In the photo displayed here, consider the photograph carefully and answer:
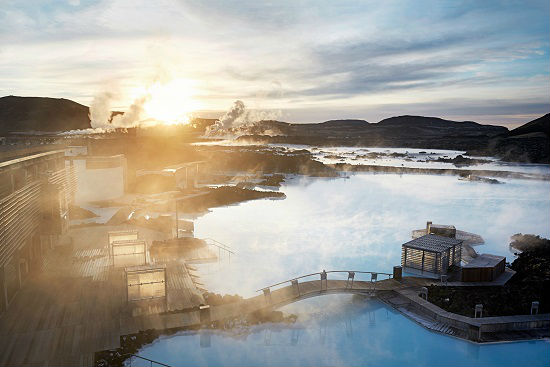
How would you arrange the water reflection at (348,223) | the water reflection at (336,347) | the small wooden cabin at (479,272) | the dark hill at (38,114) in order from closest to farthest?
1. the water reflection at (336,347)
2. the small wooden cabin at (479,272)
3. the water reflection at (348,223)
4. the dark hill at (38,114)

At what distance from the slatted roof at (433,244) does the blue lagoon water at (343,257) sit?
1.84 metres

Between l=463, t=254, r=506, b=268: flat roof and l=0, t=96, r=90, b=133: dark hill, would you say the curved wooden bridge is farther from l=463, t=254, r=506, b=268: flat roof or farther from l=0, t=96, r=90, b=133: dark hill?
l=0, t=96, r=90, b=133: dark hill

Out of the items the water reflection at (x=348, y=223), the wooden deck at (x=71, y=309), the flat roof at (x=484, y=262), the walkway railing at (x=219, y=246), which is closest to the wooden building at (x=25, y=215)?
the wooden deck at (x=71, y=309)

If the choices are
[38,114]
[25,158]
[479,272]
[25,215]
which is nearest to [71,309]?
[25,215]

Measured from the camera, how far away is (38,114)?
10150 centimetres

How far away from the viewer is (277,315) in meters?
11.5

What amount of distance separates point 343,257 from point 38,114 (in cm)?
10769

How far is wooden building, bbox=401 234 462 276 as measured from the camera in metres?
13.9

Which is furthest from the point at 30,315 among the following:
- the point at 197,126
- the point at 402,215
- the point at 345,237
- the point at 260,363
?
the point at 197,126

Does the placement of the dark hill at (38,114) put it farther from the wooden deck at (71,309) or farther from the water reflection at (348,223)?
the wooden deck at (71,309)

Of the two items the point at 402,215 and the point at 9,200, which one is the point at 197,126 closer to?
the point at 402,215

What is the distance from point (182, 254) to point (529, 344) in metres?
11.9

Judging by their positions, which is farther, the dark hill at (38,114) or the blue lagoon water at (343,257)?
the dark hill at (38,114)

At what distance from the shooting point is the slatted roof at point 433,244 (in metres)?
14.1
